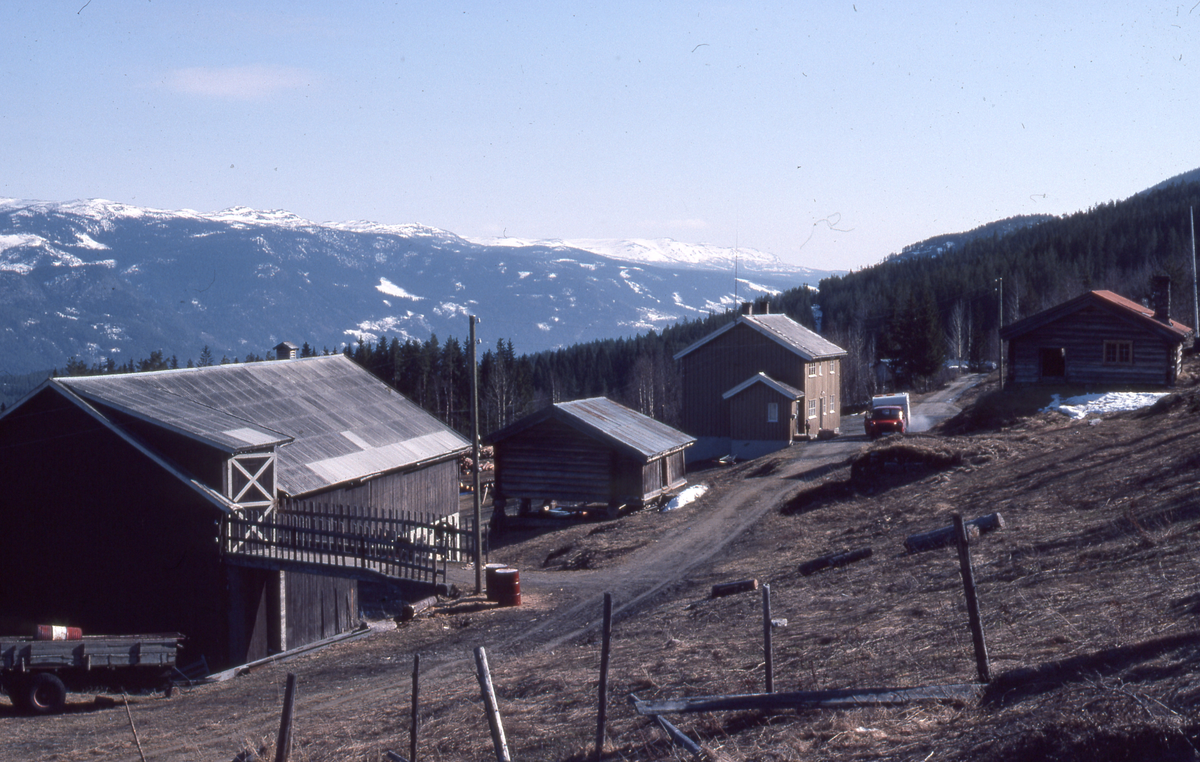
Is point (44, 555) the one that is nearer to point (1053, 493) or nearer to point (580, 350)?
point (1053, 493)

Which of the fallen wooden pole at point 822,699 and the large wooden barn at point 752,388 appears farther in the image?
the large wooden barn at point 752,388

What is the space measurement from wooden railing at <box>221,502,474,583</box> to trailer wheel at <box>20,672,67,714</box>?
6.01 m

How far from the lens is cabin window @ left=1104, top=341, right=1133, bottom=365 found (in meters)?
40.9

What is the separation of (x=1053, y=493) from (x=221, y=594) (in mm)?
21050

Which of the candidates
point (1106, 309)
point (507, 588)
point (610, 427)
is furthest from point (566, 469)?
point (1106, 309)

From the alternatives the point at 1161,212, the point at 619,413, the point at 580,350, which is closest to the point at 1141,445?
the point at 619,413

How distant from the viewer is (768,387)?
53812 mm

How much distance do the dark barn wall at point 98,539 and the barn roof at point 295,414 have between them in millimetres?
1532

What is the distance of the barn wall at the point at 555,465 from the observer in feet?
126

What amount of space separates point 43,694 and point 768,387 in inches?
1621

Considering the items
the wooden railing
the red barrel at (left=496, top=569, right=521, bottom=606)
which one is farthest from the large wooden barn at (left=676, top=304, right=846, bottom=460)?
the red barrel at (left=496, top=569, right=521, bottom=606)

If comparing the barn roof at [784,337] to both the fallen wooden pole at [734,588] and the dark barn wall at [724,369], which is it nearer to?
the dark barn wall at [724,369]

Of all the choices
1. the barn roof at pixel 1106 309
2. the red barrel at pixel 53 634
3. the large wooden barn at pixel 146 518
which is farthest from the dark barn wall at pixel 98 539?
the barn roof at pixel 1106 309

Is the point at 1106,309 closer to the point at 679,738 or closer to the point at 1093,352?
the point at 1093,352
